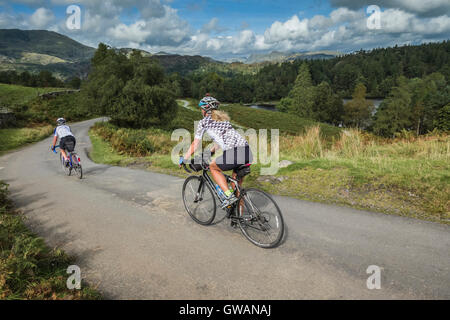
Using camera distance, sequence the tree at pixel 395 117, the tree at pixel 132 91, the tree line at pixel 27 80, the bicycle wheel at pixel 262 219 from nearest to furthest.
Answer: the bicycle wheel at pixel 262 219 < the tree at pixel 132 91 < the tree at pixel 395 117 < the tree line at pixel 27 80

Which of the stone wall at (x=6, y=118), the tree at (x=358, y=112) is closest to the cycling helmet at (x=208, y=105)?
the stone wall at (x=6, y=118)

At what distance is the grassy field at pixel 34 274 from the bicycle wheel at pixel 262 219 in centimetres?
246

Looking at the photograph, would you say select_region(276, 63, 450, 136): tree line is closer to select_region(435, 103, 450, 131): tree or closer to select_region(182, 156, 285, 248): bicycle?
select_region(435, 103, 450, 131): tree

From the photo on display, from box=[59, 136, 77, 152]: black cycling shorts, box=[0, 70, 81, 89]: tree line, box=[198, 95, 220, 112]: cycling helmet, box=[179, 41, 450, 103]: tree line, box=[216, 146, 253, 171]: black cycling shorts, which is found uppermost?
box=[179, 41, 450, 103]: tree line

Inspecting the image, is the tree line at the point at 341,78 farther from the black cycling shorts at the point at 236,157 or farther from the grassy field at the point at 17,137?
the black cycling shorts at the point at 236,157

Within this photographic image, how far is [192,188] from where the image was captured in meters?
5.77

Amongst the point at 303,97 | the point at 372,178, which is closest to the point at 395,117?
the point at 303,97

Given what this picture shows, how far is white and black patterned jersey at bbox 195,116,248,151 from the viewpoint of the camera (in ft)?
15.1

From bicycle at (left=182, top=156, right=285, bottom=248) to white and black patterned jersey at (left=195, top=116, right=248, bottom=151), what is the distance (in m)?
0.47

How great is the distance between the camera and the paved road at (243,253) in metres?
3.38

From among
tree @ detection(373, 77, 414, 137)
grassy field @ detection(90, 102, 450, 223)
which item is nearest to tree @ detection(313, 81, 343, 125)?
tree @ detection(373, 77, 414, 137)
